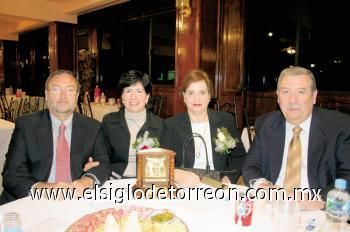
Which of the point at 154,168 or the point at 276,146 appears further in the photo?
the point at 276,146

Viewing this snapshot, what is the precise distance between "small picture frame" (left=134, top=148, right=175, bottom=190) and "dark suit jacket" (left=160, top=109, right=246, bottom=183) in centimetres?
71

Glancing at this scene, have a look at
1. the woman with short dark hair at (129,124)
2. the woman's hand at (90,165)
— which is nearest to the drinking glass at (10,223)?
the woman's hand at (90,165)

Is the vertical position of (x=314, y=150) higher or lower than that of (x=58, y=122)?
lower

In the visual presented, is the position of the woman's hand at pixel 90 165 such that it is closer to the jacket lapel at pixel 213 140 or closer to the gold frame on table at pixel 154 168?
the gold frame on table at pixel 154 168

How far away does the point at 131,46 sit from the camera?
27.6 feet

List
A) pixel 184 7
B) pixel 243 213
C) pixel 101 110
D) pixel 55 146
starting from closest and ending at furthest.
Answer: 1. pixel 243 213
2. pixel 55 146
3. pixel 184 7
4. pixel 101 110

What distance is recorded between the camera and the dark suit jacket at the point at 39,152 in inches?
70.7

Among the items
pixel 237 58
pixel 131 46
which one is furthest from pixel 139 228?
pixel 131 46

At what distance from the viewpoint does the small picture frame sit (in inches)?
60.6

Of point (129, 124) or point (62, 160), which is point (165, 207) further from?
point (129, 124)

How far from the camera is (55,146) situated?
6.42ft

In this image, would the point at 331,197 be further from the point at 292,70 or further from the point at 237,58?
the point at 237,58

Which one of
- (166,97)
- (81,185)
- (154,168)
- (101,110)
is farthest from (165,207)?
(166,97)

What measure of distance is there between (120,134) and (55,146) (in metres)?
0.56
